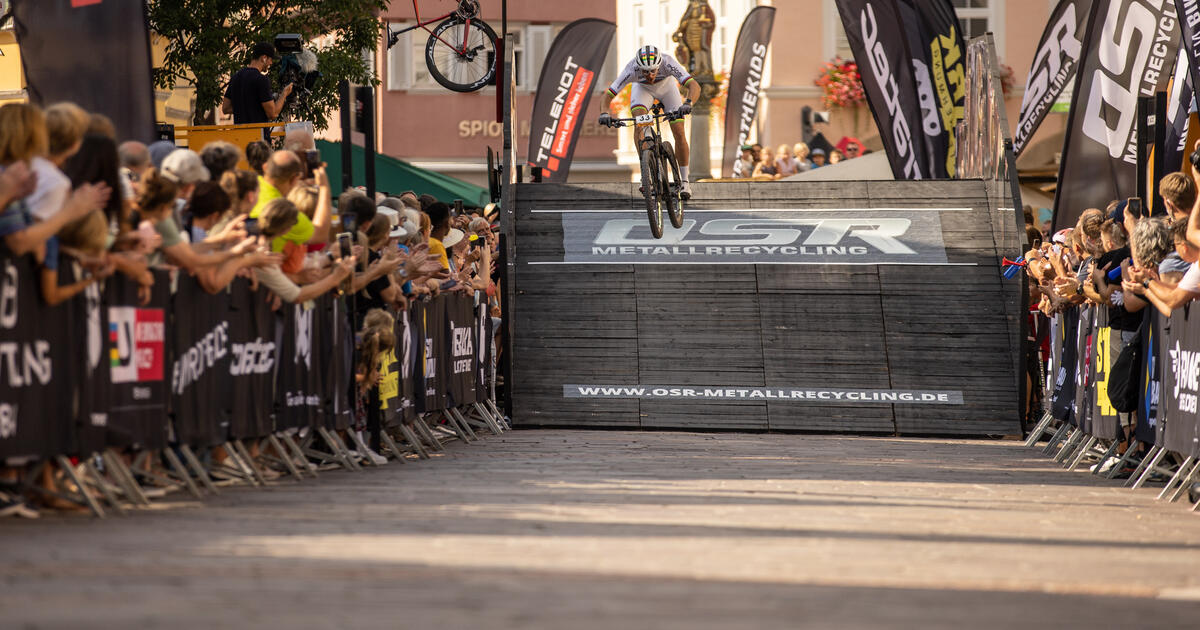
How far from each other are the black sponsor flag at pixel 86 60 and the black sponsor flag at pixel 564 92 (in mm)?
13768

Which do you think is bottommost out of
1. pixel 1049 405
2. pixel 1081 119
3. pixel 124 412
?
pixel 1049 405

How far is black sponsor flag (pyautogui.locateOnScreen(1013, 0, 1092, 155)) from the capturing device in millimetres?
18875

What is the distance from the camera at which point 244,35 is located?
2303 centimetres

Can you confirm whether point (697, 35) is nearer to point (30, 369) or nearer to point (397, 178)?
point (397, 178)

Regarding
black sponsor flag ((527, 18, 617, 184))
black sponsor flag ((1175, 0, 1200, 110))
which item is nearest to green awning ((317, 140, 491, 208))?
black sponsor flag ((527, 18, 617, 184))

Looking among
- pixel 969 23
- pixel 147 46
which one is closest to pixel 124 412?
pixel 147 46

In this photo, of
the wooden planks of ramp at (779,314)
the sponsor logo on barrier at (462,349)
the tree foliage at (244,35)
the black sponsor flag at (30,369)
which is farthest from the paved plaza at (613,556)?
the tree foliage at (244,35)

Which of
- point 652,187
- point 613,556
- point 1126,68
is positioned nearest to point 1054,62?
point 1126,68

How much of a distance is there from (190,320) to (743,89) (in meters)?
21.9

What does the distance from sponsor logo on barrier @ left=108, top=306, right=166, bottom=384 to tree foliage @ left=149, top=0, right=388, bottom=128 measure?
13.4 meters

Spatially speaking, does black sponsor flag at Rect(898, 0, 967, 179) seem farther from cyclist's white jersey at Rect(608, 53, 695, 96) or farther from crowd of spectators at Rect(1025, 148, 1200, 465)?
crowd of spectators at Rect(1025, 148, 1200, 465)

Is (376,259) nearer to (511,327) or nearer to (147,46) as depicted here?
(147,46)

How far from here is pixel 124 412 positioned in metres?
8.37

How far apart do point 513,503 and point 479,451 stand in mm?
4673
